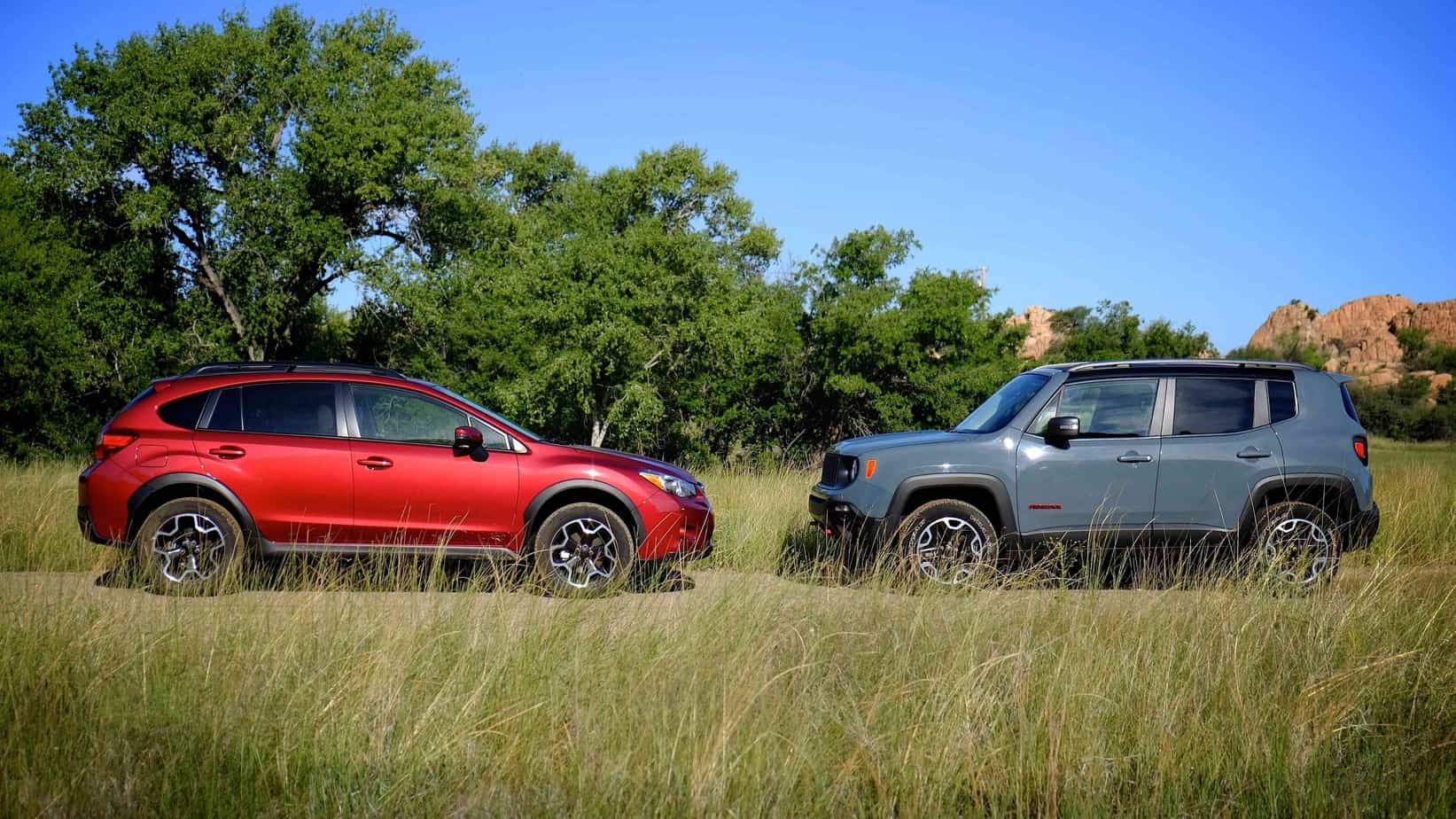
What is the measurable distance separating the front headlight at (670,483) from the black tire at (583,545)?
388 mm

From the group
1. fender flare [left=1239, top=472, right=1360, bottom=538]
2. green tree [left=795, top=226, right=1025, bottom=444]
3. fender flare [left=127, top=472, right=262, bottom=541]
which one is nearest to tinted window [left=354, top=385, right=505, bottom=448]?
fender flare [left=127, top=472, right=262, bottom=541]

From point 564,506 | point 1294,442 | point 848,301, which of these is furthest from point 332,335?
point 1294,442

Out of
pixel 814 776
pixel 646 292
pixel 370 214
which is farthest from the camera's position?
pixel 370 214

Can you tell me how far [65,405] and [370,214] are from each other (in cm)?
750

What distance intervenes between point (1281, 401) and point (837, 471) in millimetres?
3589

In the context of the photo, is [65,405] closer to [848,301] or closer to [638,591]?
[848,301]

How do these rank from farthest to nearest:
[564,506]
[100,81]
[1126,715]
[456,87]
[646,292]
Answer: [456,87] < [100,81] < [646,292] < [564,506] < [1126,715]

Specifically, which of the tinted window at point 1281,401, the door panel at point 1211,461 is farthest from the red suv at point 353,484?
the tinted window at point 1281,401

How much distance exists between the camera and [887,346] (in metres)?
21.5

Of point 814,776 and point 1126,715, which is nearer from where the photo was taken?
point 814,776

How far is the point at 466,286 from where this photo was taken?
23.0m

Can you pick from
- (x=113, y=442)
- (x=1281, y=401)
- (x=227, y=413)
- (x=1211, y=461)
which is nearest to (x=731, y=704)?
(x=227, y=413)

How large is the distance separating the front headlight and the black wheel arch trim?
259 millimetres

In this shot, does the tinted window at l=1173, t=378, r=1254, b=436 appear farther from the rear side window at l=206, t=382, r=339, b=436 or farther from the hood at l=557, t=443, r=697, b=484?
the rear side window at l=206, t=382, r=339, b=436
